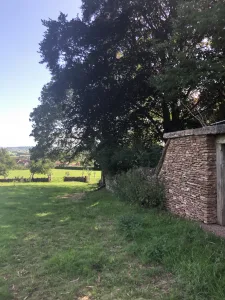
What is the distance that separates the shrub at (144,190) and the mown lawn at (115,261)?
1.42 meters

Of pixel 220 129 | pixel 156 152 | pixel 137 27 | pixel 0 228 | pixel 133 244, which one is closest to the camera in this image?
pixel 133 244

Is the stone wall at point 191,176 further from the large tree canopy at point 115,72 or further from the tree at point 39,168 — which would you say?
Result: the tree at point 39,168

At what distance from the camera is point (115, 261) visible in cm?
475

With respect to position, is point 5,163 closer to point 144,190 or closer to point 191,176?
point 144,190

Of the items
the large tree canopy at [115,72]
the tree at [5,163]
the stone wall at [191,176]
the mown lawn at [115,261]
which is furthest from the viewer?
the tree at [5,163]

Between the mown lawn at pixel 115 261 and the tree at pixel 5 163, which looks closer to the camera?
the mown lawn at pixel 115 261

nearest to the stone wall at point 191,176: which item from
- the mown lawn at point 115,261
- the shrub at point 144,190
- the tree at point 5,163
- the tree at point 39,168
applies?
the shrub at point 144,190

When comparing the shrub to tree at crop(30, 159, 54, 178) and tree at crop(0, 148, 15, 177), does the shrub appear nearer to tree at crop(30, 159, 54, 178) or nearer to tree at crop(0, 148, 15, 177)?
tree at crop(30, 159, 54, 178)

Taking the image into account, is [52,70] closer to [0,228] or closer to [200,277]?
[0,228]

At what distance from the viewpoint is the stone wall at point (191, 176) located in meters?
6.75

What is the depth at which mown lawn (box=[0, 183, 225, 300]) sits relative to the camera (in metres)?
3.65

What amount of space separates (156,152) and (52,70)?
9.38 meters

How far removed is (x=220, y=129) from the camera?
6.29m

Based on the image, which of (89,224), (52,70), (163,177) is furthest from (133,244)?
(52,70)
